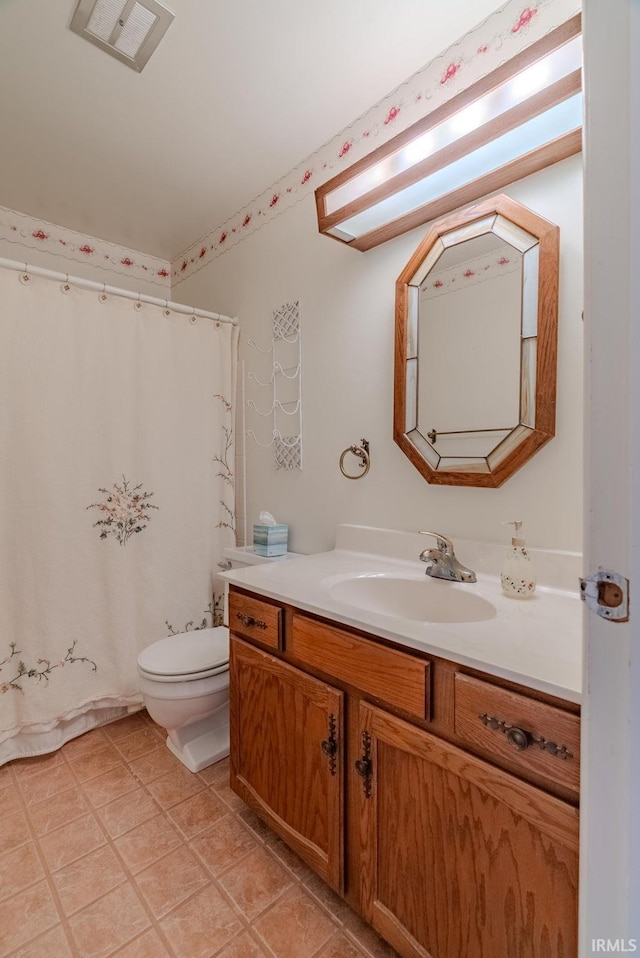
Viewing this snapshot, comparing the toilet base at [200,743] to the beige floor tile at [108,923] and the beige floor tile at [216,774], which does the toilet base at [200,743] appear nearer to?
the beige floor tile at [216,774]

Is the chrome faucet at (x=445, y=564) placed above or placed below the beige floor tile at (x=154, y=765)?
above

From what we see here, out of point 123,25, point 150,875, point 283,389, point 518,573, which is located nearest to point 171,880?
point 150,875

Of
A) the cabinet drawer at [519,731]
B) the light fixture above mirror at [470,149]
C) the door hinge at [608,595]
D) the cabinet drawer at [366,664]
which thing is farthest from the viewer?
the light fixture above mirror at [470,149]

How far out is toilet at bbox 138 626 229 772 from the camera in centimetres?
157

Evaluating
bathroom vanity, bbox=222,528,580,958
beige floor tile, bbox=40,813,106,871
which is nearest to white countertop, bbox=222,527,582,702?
bathroom vanity, bbox=222,528,580,958

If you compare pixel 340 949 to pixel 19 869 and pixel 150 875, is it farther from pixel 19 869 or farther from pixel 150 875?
pixel 19 869

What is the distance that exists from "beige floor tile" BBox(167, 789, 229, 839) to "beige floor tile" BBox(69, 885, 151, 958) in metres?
0.24

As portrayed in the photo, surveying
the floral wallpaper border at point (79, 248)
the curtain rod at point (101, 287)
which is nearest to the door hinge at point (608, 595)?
the curtain rod at point (101, 287)

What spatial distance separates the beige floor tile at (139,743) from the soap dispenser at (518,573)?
162 cm

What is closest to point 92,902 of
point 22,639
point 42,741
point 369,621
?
point 42,741

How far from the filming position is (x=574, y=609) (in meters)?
1.01

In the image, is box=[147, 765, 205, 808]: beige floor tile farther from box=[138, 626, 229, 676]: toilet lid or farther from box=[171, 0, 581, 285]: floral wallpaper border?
box=[171, 0, 581, 285]: floral wallpaper border

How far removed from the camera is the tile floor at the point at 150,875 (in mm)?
1066

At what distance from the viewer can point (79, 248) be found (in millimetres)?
2395
